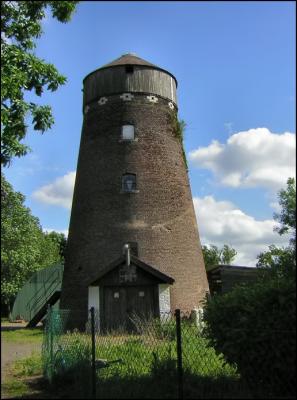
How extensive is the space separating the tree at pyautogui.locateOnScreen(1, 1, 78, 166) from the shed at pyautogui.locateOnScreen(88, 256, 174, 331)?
13.9 metres

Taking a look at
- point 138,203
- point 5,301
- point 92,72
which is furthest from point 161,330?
point 5,301

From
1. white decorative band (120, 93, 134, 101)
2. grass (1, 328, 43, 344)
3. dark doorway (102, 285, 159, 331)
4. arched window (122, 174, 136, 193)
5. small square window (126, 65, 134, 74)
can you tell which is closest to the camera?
grass (1, 328, 43, 344)

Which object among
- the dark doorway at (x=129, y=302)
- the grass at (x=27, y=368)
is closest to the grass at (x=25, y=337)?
the dark doorway at (x=129, y=302)

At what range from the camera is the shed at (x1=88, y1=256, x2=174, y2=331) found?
23.2 m

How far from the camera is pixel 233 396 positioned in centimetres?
584

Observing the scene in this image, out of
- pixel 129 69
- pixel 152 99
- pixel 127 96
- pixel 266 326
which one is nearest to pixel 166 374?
pixel 266 326

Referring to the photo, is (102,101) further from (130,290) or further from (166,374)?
(166,374)

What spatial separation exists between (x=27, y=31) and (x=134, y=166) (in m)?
15.3

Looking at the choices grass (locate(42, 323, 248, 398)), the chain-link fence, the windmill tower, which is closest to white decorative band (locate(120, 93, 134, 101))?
the windmill tower

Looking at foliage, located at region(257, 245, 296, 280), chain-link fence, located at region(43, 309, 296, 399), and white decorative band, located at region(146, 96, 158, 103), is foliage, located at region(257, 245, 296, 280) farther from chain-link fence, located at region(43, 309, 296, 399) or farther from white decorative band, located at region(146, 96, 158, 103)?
white decorative band, located at region(146, 96, 158, 103)

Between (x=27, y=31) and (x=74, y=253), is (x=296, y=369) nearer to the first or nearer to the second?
(x=27, y=31)

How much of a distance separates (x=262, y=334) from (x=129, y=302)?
17710 millimetres

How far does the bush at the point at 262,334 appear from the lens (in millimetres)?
5961

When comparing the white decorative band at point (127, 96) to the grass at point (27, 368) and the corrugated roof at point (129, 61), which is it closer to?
the corrugated roof at point (129, 61)
